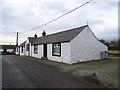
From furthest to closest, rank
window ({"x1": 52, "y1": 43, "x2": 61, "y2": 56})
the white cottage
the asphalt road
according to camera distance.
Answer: window ({"x1": 52, "y1": 43, "x2": 61, "y2": 56})
the white cottage
the asphalt road

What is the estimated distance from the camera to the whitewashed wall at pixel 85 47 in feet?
57.5

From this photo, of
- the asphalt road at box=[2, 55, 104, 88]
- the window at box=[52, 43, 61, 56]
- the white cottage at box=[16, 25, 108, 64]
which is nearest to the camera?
the asphalt road at box=[2, 55, 104, 88]

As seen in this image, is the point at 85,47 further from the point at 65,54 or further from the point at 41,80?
the point at 41,80

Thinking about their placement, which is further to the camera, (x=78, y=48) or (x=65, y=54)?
(x=65, y=54)

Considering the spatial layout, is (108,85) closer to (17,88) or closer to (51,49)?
(17,88)

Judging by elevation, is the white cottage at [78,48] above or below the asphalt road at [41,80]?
above

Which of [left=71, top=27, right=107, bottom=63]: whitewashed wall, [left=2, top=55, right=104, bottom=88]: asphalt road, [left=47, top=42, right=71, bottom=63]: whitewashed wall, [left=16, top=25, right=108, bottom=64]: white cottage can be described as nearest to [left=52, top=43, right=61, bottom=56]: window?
[left=16, top=25, right=108, bottom=64]: white cottage

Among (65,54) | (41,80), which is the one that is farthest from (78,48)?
(41,80)

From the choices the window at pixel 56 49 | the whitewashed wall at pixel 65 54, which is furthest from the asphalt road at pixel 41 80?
the window at pixel 56 49

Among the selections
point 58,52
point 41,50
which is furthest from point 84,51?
point 41,50

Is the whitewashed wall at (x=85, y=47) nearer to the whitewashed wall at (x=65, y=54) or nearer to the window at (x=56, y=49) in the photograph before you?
the whitewashed wall at (x=65, y=54)

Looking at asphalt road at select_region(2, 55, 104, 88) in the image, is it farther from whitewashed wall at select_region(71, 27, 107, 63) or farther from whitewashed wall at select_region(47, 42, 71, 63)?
whitewashed wall at select_region(71, 27, 107, 63)

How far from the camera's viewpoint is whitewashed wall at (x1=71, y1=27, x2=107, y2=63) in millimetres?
17531

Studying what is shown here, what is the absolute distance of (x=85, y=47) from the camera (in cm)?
1875
